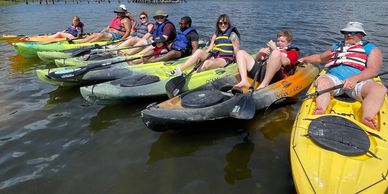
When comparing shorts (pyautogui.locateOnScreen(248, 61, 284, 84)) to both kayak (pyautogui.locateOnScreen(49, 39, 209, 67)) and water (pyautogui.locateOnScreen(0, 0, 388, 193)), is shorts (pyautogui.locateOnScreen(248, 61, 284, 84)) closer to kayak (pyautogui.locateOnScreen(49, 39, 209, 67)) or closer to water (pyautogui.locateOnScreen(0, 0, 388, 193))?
water (pyautogui.locateOnScreen(0, 0, 388, 193))

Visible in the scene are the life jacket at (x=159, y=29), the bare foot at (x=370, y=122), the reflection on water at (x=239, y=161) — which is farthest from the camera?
the life jacket at (x=159, y=29)

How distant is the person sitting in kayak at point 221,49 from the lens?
694 cm

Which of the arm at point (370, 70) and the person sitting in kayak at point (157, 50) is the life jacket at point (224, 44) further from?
the arm at point (370, 70)

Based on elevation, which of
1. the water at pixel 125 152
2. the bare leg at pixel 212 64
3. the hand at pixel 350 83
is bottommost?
the water at pixel 125 152

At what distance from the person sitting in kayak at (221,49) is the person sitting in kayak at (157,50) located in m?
1.48

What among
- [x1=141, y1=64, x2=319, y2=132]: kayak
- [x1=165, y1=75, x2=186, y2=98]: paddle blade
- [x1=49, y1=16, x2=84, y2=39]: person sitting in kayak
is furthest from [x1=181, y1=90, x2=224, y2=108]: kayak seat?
[x1=49, y1=16, x2=84, y2=39]: person sitting in kayak

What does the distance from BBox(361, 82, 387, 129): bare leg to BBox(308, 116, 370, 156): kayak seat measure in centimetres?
36

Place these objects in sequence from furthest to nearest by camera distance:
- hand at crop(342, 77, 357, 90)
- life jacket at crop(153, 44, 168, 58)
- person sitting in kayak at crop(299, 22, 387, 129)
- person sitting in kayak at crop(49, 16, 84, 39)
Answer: person sitting in kayak at crop(49, 16, 84, 39) < life jacket at crop(153, 44, 168, 58) < hand at crop(342, 77, 357, 90) < person sitting in kayak at crop(299, 22, 387, 129)

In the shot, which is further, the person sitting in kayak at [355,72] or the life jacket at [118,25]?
the life jacket at [118,25]

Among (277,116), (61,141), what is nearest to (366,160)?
(277,116)

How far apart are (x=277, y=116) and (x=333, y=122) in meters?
2.12

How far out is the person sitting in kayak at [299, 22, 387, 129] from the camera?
4.28 meters

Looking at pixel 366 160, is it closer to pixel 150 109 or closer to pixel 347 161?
pixel 347 161

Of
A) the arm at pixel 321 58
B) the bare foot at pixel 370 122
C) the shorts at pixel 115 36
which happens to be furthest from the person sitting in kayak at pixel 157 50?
the bare foot at pixel 370 122
